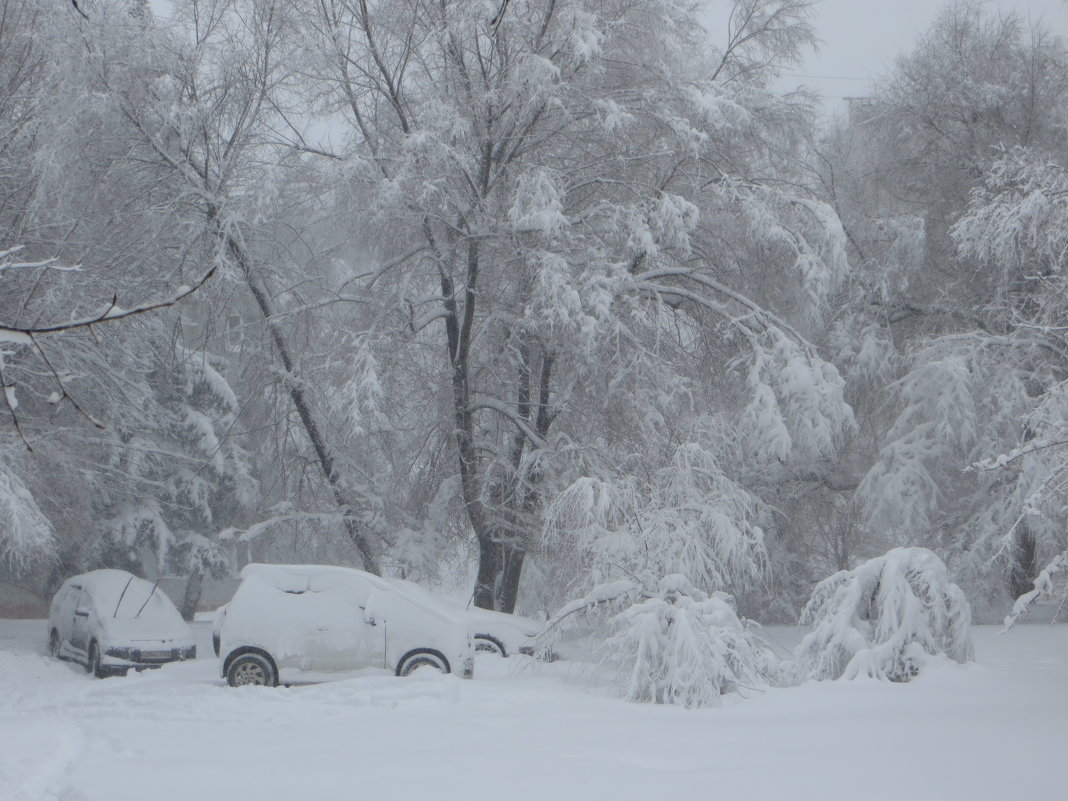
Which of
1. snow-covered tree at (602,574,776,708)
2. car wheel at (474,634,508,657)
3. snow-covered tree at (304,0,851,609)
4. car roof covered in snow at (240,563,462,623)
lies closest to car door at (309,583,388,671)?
car roof covered in snow at (240,563,462,623)

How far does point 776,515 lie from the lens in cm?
1839

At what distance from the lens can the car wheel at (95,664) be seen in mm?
15480

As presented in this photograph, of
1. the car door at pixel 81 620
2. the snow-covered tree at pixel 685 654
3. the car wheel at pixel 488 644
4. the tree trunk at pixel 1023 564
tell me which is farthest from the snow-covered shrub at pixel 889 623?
the car door at pixel 81 620

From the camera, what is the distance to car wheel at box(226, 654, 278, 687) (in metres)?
11.4

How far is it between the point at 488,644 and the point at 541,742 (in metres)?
6.47

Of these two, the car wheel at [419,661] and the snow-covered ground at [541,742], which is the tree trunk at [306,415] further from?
the snow-covered ground at [541,742]

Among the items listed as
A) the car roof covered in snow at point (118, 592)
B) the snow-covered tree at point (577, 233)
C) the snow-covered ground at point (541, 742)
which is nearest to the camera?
the snow-covered ground at point (541, 742)

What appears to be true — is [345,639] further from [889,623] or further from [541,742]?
[889,623]

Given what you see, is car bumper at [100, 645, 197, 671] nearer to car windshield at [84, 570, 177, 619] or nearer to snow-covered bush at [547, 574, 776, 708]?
car windshield at [84, 570, 177, 619]

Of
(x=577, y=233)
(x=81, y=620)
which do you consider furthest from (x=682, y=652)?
(x=81, y=620)

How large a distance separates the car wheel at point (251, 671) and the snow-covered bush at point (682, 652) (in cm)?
372

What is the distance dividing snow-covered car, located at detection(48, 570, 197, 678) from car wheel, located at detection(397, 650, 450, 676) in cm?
586

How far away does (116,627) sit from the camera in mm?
15852

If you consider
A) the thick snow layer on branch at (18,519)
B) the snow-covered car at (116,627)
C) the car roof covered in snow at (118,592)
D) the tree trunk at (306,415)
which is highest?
the tree trunk at (306,415)
